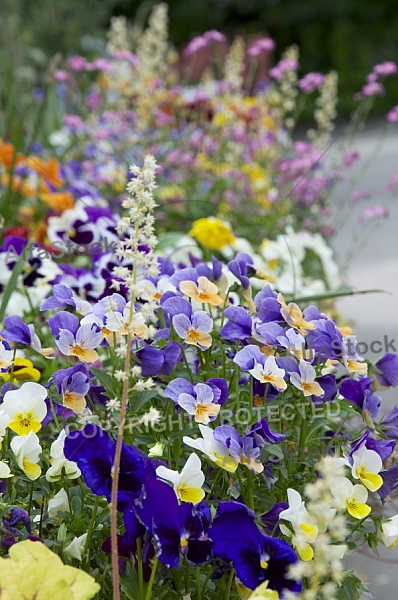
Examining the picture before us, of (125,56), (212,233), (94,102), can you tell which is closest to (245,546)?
(212,233)

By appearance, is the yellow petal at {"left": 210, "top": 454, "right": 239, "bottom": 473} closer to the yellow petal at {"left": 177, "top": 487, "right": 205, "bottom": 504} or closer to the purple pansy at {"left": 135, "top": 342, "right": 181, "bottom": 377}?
the yellow petal at {"left": 177, "top": 487, "right": 205, "bottom": 504}

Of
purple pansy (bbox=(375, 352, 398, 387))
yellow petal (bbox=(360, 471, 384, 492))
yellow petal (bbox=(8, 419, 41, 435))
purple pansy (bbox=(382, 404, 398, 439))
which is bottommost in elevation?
yellow petal (bbox=(360, 471, 384, 492))

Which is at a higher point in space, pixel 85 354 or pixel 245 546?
pixel 85 354

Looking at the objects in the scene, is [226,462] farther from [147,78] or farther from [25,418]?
[147,78]

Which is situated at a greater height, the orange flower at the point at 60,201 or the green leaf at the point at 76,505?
the orange flower at the point at 60,201

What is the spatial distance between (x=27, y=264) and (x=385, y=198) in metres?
2.69

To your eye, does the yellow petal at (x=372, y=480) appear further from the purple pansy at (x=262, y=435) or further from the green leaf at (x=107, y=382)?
the green leaf at (x=107, y=382)

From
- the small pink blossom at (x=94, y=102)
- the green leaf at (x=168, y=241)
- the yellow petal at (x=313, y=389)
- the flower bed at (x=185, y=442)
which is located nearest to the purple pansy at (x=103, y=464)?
the flower bed at (x=185, y=442)

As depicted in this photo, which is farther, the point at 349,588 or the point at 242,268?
the point at 242,268

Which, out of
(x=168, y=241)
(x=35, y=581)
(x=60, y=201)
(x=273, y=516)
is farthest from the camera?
(x=60, y=201)

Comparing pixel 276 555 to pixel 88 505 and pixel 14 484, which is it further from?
pixel 14 484

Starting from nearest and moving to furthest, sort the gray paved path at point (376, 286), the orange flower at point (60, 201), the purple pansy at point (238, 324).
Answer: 1. the purple pansy at point (238, 324)
2. the gray paved path at point (376, 286)
3. the orange flower at point (60, 201)

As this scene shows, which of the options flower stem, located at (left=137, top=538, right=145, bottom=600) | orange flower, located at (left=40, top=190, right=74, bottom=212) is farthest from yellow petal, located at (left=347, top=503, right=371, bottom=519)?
orange flower, located at (left=40, top=190, right=74, bottom=212)

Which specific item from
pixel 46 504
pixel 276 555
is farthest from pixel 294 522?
pixel 46 504
